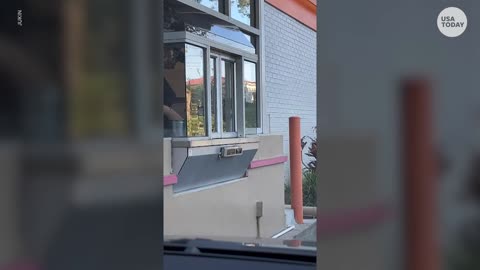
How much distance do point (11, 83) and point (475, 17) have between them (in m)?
1.20

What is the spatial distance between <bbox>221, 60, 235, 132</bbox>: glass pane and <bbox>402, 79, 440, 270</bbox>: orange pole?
4398 mm

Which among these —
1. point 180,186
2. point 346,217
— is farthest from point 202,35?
point 346,217

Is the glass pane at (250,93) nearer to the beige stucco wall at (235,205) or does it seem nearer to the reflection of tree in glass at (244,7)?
the beige stucco wall at (235,205)

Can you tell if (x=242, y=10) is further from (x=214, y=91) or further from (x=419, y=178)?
(x=419, y=178)

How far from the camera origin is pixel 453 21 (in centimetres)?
160

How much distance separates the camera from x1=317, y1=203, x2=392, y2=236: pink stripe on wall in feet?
5.41

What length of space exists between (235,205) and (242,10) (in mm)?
2068

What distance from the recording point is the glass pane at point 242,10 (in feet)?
19.8

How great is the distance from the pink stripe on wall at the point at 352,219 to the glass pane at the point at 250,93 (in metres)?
4.73

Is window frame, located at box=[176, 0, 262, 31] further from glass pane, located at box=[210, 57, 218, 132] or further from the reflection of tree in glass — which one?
glass pane, located at box=[210, 57, 218, 132]

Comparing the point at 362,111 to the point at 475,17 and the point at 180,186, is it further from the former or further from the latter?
the point at 180,186

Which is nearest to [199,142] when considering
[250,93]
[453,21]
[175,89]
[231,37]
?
[175,89]

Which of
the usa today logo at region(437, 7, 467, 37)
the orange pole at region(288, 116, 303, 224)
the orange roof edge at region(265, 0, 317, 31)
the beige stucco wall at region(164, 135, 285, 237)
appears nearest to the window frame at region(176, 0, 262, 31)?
the orange pole at region(288, 116, 303, 224)

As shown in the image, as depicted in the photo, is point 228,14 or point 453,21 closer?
point 453,21
